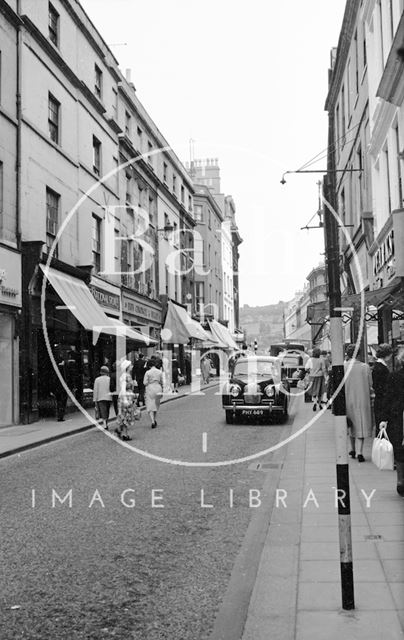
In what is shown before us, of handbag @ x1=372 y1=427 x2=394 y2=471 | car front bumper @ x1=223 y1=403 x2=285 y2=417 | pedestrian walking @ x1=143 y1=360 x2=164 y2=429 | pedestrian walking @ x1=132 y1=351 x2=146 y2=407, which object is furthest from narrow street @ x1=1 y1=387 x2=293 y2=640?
pedestrian walking @ x1=132 y1=351 x2=146 y2=407

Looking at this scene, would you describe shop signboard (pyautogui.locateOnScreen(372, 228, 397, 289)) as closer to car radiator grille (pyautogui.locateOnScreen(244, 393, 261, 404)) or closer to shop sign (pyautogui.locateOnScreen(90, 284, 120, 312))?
car radiator grille (pyautogui.locateOnScreen(244, 393, 261, 404))

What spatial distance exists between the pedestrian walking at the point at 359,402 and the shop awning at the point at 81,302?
10.5m

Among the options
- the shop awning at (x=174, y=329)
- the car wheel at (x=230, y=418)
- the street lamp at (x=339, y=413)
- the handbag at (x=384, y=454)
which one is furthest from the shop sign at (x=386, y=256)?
the shop awning at (x=174, y=329)

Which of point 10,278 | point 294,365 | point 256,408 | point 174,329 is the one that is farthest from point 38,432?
point 294,365

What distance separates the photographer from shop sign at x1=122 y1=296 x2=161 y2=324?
2936 cm

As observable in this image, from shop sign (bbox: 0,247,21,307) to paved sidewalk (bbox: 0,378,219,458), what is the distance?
3.27 m

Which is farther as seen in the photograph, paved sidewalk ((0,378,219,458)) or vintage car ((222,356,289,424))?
vintage car ((222,356,289,424))

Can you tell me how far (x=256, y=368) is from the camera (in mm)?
18641

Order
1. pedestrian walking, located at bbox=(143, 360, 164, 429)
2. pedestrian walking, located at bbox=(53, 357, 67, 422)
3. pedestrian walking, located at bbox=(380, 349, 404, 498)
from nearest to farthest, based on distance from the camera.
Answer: pedestrian walking, located at bbox=(380, 349, 404, 498) < pedestrian walking, located at bbox=(143, 360, 164, 429) < pedestrian walking, located at bbox=(53, 357, 67, 422)

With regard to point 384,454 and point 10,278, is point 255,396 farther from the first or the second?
point 384,454

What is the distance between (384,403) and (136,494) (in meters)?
3.46

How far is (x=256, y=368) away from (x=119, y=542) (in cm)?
1238

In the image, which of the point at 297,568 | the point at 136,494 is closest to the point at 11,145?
the point at 136,494

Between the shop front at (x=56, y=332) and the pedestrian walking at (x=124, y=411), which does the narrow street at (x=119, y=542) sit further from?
the shop front at (x=56, y=332)
